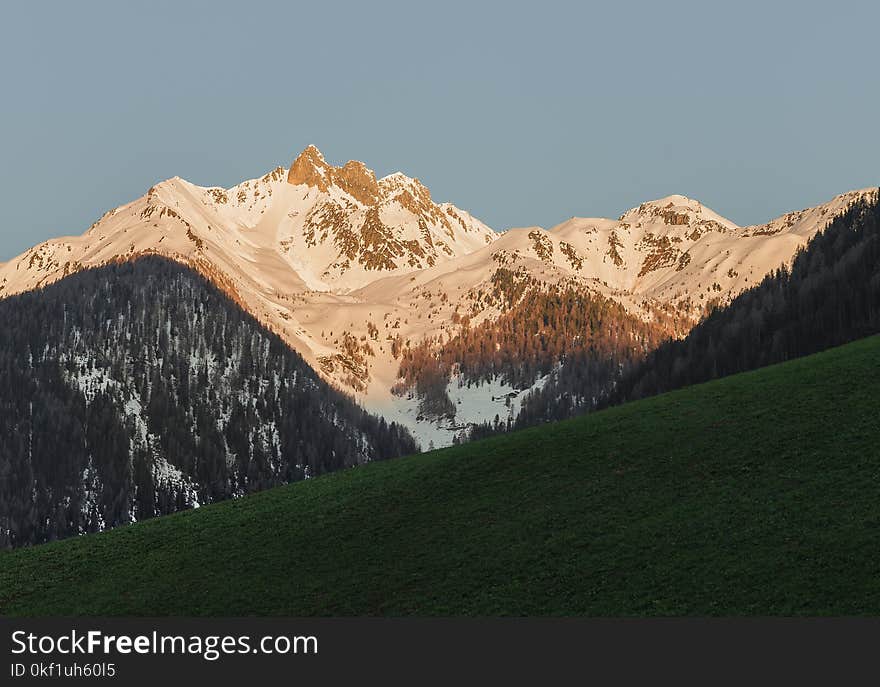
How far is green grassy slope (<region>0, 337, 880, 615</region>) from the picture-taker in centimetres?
5209

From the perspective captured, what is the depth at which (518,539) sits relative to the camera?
6356 cm

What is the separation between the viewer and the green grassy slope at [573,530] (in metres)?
52.1

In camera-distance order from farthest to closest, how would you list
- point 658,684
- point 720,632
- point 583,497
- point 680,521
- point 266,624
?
point 583,497
point 680,521
point 266,624
point 720,632
point 658,684

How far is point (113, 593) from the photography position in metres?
68.8

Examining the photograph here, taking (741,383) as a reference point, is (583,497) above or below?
below

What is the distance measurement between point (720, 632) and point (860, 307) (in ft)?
508

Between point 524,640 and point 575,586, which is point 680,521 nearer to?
point 575,586

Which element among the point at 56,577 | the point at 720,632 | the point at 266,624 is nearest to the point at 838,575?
the point at 720,632

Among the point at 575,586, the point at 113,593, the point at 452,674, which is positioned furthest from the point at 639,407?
the point at 452,674

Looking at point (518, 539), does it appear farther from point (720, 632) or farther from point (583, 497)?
point (720, 632)

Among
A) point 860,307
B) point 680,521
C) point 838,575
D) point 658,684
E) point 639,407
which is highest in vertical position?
point 860,307

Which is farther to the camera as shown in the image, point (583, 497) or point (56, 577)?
point (56, 577)

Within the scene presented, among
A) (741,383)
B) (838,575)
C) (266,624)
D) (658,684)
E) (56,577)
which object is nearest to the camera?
(658,684)

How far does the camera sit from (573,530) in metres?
62.9
